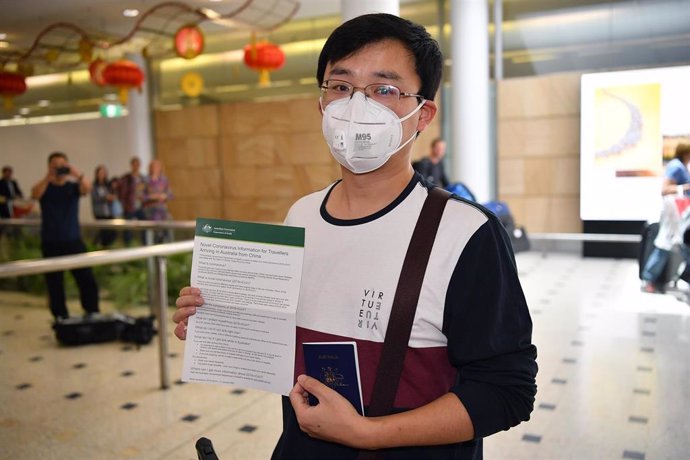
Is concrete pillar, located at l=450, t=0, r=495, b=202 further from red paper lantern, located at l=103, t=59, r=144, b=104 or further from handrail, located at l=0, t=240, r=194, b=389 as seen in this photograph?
handrail, located at l=0, t=240, r=194, b=389

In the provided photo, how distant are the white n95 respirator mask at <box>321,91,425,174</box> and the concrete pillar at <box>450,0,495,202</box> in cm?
970

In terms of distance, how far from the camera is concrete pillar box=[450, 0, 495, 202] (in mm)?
10562

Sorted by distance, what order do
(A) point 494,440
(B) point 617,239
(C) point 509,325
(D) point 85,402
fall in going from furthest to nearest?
(B) point 617,239, (D) point 85,402, (A) point 494,440, (C) point 509,325

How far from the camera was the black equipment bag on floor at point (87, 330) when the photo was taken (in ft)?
19.7

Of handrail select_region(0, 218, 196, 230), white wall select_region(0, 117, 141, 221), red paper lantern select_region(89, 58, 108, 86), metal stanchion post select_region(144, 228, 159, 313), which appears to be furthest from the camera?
white wall select_region(0, 117, 141, 221)

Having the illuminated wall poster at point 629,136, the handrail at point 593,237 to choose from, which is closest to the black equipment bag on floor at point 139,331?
the handrail at point 593,237

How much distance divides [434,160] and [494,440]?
5.96 m

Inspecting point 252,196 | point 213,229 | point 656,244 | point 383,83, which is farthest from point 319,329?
point 252,196

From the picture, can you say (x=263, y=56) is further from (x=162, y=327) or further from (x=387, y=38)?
(x=387, y=38)

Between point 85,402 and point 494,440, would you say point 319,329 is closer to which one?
point 494,440

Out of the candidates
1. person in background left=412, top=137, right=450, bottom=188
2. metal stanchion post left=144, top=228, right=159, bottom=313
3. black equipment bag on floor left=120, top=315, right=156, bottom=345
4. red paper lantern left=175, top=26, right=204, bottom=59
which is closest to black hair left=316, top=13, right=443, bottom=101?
black equipment bag on floor left=120, top=315, right=156, bottom=345

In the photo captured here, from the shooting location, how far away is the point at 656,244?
723 cm

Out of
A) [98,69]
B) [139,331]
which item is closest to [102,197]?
Answer: [98,69]

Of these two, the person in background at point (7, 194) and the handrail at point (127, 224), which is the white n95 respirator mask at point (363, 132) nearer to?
the handrail at point (127, 224)
